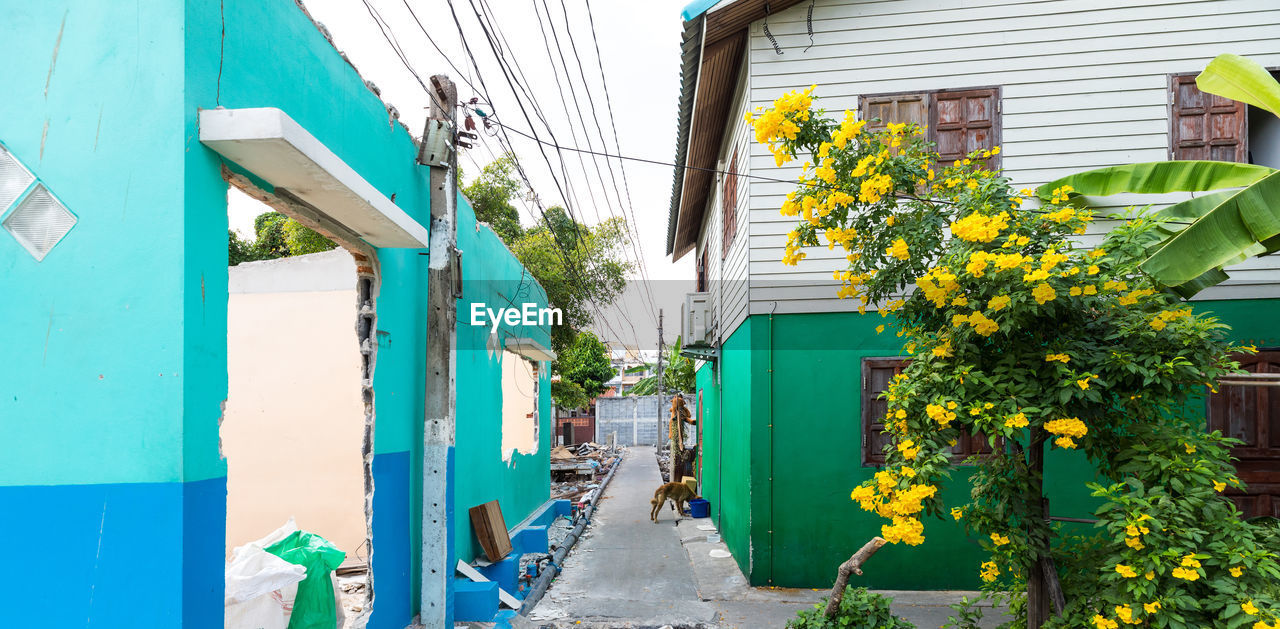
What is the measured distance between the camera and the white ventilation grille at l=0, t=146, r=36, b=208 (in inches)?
130

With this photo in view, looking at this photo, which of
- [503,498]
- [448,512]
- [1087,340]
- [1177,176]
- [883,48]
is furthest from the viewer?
[503,498]

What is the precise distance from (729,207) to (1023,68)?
3.96 meters

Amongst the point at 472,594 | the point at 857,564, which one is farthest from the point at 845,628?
the point at 472,594

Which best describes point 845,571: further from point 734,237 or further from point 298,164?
point 734,237

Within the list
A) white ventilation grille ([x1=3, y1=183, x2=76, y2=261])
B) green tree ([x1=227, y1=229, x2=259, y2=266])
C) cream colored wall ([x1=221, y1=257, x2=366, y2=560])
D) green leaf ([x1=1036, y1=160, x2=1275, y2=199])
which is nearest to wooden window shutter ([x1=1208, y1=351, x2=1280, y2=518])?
green leaf ([x1=1036, y1=160, x2=1275, y2=199])

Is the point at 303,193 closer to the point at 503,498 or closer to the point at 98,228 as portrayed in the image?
the point at 98,228

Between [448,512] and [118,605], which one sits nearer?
[118,605]

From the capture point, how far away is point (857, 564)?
534cm

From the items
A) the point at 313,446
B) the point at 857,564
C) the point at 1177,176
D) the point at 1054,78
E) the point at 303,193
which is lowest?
the point at 857,564

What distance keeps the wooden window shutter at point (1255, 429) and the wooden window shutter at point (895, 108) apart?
13.2 ft

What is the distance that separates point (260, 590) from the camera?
4.41 m

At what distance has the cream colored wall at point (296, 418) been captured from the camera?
7402mm

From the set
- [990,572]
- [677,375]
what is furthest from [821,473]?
[677,375]

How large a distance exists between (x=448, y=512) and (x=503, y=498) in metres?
3.50
